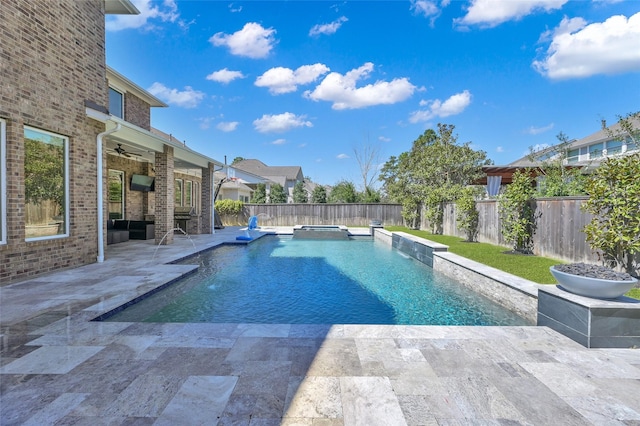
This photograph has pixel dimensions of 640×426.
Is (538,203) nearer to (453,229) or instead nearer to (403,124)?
(453,229)

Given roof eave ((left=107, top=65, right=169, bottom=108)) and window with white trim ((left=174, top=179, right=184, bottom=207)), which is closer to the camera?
roof eave ((left=107, top=65, right=169, bottom=108))

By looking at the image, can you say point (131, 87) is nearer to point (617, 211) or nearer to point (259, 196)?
point (617, 211)

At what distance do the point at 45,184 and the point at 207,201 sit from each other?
7.61 metres

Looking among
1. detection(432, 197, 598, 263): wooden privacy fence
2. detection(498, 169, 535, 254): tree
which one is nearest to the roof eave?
detection(498, 169, 535, 254): tree

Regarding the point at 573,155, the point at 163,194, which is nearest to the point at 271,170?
the point at 573,155

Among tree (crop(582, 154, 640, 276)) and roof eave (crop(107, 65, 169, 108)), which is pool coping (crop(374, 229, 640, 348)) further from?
roof eave (crop(107, 65, 169, 108))

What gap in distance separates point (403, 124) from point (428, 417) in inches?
1027

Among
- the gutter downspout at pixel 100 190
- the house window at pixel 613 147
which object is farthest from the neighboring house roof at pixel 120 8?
the house window at pixel 613 147

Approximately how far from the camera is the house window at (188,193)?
1641cm

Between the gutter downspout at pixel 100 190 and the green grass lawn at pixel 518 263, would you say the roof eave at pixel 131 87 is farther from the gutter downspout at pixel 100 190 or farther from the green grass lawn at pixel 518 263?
the green grass lawn at pixel 518 263

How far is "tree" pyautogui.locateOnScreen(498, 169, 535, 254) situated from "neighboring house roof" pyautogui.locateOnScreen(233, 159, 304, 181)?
3258 centimetres

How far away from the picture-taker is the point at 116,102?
10055 millimetres

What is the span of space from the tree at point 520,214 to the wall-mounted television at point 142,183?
12463 millimetres

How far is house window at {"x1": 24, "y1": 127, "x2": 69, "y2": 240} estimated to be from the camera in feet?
16.9
